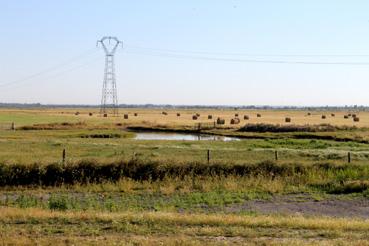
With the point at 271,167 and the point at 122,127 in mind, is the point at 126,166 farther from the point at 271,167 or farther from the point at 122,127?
the point at 122,127

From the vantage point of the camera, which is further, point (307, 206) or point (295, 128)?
point (295, 128)

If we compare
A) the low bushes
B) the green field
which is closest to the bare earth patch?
the green field

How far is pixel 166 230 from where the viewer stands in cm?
1187

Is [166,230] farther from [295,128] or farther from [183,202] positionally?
[295,128]

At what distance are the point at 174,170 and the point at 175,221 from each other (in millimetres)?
11683

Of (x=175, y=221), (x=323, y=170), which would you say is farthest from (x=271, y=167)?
(x=175, y=221)

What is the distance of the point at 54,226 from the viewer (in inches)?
477

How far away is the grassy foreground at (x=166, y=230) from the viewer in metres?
10.5

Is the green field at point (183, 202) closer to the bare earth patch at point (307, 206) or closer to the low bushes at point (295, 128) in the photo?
the bare earth patch at point (307, 206)

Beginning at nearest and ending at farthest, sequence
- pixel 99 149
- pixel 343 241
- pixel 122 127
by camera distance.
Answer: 1. pixel 343 241
2. pixel 99 149
3. pixel 122 127

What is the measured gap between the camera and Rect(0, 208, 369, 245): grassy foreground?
10547mm

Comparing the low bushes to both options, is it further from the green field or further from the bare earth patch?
the bare earth patch

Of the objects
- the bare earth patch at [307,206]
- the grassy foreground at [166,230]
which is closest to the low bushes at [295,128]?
the bare earth patch at [307,206]

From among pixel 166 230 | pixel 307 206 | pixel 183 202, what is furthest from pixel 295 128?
pixel 166 230
